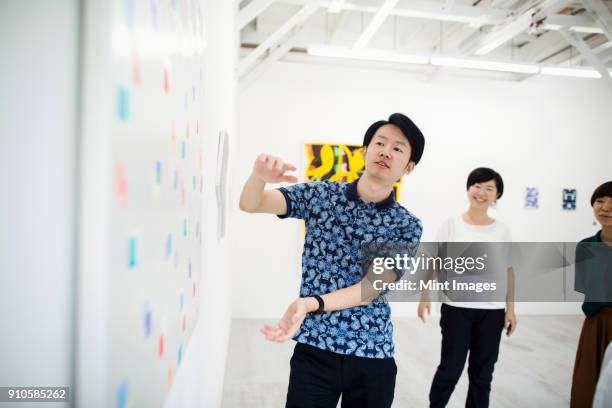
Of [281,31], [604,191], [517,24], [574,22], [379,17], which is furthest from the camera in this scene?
[574,22]

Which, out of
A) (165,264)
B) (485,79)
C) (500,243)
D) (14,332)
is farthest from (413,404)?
(485,79)

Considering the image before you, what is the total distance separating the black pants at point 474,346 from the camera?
243cm

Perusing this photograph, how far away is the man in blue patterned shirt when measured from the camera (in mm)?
1408

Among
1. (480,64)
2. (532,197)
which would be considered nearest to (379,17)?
(480,64)

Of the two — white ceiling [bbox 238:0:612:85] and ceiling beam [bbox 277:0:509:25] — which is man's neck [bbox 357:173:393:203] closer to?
white ceiling [bbox 238:0:612:85]

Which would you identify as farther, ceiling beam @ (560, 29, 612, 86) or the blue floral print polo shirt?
ceiling beam @ (560, 29, 612, 86)

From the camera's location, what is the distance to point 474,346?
247cm

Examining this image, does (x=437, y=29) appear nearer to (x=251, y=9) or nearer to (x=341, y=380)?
(x=251, y=9)

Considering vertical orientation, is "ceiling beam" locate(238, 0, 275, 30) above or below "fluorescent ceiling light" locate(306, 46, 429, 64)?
below

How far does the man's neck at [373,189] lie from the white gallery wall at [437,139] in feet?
11.8

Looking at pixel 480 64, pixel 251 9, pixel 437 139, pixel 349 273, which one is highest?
pixel 480 64

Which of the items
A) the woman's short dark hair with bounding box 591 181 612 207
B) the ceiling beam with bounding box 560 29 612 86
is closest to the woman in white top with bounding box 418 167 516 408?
the woman's short dark hair with bounding box 591 181 612 207

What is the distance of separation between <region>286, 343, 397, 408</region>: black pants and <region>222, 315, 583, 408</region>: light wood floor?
1615mm

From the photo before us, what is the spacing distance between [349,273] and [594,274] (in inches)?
61.9
